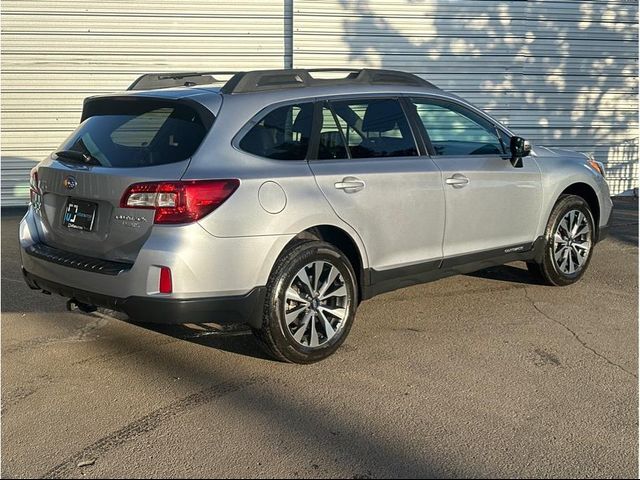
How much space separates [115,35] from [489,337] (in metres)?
8.16

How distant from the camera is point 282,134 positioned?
4355mm

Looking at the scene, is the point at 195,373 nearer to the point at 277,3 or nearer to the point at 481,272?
the point at 481,272

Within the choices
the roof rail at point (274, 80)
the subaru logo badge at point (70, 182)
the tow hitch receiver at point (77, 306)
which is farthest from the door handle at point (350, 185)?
the tow hitch receiver at point (77, 306)

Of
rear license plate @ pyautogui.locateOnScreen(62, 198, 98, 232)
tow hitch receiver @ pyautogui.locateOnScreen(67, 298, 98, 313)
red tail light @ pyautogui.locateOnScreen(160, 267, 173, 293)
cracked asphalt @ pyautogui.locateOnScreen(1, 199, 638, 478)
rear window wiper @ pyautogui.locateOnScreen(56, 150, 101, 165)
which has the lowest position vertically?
cracked asphalt @ pyautogui.locateOnScreen(1, 199, 638, 478)

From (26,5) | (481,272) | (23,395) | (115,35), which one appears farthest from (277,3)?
(23,395)

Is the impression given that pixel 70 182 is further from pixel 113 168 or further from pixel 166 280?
pixel 166 280

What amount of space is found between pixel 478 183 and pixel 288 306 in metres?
1.90

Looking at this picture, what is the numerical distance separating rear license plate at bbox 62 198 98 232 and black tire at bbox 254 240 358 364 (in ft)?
3.67

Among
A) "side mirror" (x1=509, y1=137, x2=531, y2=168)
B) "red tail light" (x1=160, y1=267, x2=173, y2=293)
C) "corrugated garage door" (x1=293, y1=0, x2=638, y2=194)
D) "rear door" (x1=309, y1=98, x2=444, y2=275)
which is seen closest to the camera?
"red tail light" (x1=160, y1=267, x2=173, y2=293)

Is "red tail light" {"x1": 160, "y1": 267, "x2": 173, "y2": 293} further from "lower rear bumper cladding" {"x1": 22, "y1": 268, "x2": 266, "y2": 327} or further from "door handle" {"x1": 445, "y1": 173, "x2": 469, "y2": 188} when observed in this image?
"door handle" {"x1": 445, "y1": 173, "x2": 469, "y2": 188}

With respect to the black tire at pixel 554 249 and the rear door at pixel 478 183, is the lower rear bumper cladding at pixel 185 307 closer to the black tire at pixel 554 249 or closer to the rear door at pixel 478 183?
the rear door at pixel 478 183

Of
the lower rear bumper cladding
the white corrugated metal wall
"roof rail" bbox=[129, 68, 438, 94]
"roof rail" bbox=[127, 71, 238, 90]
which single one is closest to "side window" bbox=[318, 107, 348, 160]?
"roof rail" bbox=[129, 68, 438, 94]

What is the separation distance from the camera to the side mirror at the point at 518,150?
18.0ft

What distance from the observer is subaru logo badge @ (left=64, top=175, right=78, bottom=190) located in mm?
4195
